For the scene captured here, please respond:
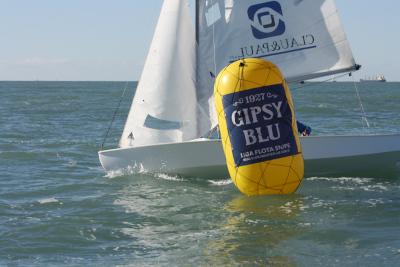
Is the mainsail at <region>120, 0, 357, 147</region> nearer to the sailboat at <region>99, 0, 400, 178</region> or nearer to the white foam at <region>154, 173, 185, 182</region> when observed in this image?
the sailboat at <region>99, 0, 400, 178</region>

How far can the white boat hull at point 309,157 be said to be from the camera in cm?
1113

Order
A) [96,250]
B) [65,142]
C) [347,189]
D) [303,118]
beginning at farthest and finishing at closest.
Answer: [303,118] → [65,142] → [347,189] → [96,250]

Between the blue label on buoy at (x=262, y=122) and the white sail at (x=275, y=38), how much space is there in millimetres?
2293

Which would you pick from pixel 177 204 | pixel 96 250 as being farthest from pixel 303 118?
pixel 96 250

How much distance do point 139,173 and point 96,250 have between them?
13.9 feet

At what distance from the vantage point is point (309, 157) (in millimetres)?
11164

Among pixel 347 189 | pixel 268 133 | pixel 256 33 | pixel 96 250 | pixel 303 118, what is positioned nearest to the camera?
pixel 96 250

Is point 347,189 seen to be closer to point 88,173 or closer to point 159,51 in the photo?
point 159,51

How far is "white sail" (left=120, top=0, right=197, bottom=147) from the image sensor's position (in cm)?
1186

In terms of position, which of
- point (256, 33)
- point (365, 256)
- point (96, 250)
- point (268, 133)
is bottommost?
point (365, 256)

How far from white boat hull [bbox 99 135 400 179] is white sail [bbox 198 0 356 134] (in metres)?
0.70

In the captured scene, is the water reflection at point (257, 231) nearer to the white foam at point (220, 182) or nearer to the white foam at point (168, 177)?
the white foam at point (220, 182)

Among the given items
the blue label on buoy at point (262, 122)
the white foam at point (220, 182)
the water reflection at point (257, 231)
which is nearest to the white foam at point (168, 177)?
the white foam at point (220, 182)

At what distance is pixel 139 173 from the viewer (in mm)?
12055
